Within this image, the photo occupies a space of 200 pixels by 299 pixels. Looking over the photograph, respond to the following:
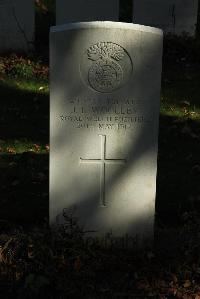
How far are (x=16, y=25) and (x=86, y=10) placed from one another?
1.18 meters

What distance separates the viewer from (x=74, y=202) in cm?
494

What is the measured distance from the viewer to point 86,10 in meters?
10.9

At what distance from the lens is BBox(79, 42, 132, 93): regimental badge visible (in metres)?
4.66

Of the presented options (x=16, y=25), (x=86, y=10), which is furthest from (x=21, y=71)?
(x=86, y=10)

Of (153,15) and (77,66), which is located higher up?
(153,15)

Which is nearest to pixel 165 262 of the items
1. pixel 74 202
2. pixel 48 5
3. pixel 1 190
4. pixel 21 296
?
pixel 74 202

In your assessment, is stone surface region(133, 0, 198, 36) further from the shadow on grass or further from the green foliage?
the shadow on grass

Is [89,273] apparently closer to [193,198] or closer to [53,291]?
[53,291]

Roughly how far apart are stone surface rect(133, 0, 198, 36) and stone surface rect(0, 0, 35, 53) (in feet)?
5.91

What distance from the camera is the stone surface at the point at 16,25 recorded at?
1054cm

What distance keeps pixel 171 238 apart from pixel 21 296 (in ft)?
4.43

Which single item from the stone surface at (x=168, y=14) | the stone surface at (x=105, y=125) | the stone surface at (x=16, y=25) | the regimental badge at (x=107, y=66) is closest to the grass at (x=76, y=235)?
the stone surface at (x=105, y=125)

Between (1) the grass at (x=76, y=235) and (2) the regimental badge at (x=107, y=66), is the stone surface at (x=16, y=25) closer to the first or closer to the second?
(1) the grass at (x=76, y=235)

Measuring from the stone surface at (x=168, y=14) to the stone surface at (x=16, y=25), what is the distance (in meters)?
1.80
